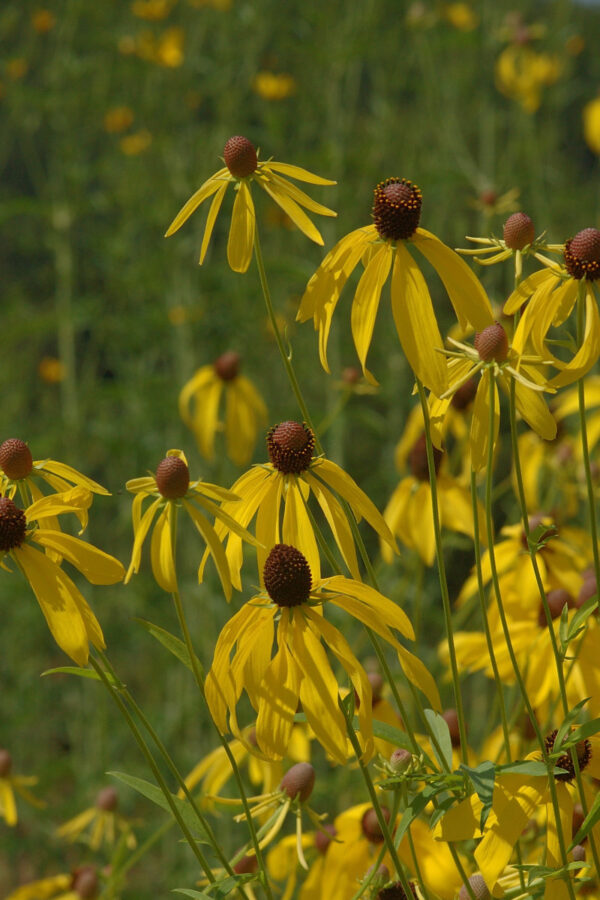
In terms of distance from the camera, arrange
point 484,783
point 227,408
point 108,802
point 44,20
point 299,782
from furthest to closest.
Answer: point 44,20
point 227,408
point 108,802
point 299,782
point 484,783

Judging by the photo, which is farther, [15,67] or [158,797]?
[15,67]

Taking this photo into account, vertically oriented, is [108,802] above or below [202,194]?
below

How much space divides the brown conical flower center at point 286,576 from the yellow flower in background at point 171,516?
3cm

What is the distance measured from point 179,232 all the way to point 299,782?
9.85ft

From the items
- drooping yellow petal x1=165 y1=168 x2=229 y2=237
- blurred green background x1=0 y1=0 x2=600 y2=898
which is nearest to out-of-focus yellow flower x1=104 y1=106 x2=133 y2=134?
blurred green background x1=0 y1=0 x2=600 y2=898

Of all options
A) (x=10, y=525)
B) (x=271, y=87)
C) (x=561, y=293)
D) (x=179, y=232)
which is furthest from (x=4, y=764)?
(x=271, y=87)

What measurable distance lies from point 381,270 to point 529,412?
19 centimetres

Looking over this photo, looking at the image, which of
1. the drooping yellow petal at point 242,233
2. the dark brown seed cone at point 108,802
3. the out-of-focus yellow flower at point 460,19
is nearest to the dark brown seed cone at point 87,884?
the dark brown seed cone at point 108,802

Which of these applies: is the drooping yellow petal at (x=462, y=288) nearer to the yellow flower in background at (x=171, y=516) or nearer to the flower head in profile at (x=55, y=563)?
the yellow flower in background at (x=171, y=516)

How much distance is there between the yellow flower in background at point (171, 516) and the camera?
80 centimetres

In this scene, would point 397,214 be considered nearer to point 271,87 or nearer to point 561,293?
point 561,293

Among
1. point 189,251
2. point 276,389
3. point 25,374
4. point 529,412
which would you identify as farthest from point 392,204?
point 25,374

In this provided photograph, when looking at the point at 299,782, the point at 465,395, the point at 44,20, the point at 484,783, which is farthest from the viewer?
the point at 44,20

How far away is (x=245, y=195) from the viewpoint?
96 cm
